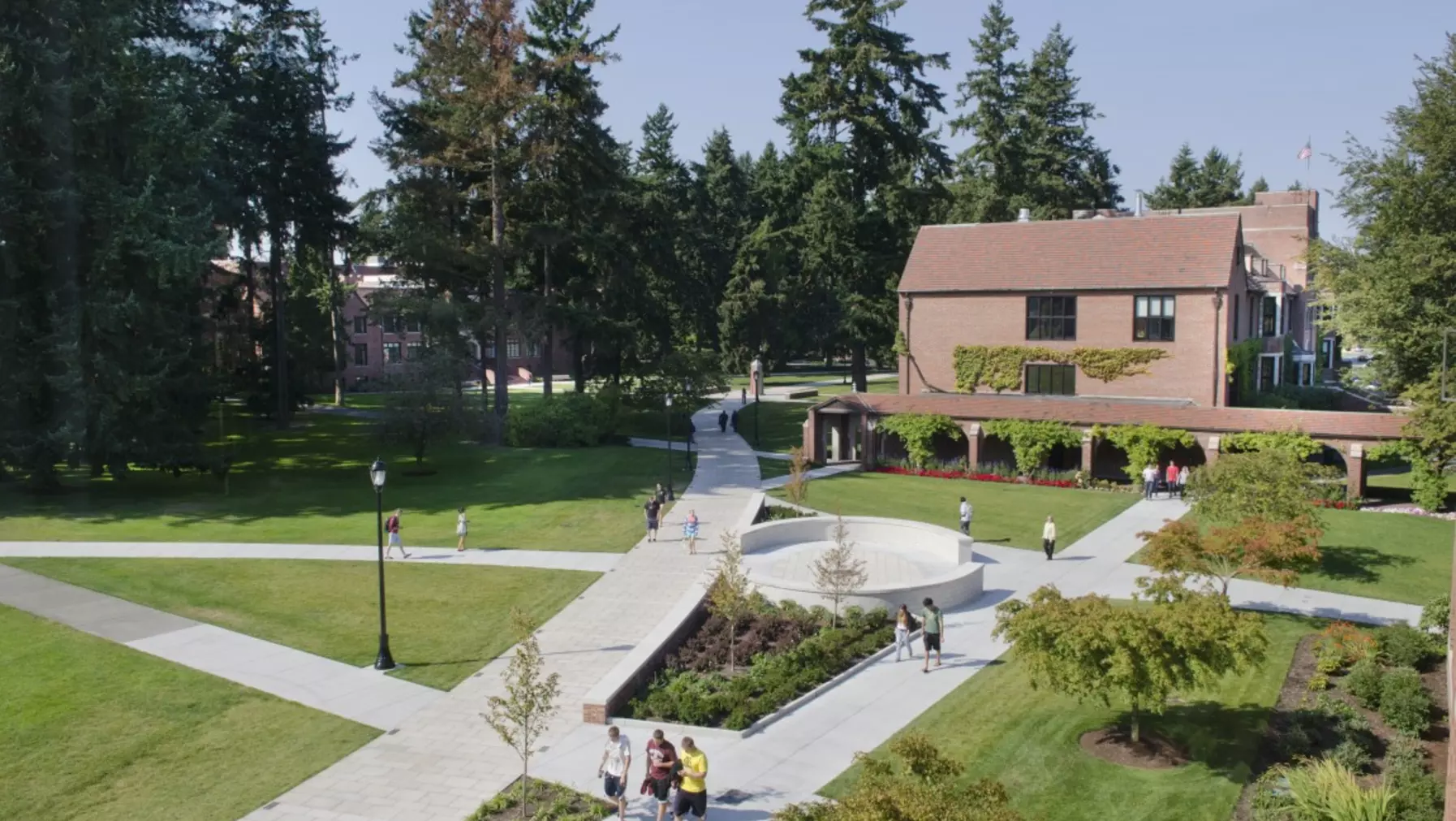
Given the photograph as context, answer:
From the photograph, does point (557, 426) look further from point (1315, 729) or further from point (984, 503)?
point (1315, 729)

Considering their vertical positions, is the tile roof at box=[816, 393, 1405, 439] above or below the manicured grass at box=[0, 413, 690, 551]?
above

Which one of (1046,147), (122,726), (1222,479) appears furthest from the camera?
(1046,147)

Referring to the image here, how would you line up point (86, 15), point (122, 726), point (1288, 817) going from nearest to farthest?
point (1288, 817) < point (122, 726) < point (86, 15)

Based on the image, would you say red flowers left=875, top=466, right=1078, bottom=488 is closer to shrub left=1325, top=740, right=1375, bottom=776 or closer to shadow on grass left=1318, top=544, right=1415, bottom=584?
shadow on grass left=1318, top=544, right=1415, bottom=584

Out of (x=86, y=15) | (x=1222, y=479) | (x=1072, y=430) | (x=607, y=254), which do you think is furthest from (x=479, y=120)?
(x=1222, y=479)

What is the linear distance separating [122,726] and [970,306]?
38.0m

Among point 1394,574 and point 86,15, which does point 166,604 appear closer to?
point 86,15

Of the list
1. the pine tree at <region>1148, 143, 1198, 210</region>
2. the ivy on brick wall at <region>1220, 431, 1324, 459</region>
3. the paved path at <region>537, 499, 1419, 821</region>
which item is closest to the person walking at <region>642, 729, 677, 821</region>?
the paved path at <region>537, 499, 1419, 821</region>

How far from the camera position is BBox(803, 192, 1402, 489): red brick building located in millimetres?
42594

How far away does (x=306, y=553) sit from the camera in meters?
29.3

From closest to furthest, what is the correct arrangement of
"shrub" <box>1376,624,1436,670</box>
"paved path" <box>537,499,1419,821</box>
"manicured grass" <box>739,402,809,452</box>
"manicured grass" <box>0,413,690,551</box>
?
1. "paved path" <box>537,499,1419,821</box>
2. "shrub" <box>1376,624,1436,670</box>
3. "manicured grass" <box>0,413,690,551</box>
4. "manicured grass" <box>739,402,809,452</box>

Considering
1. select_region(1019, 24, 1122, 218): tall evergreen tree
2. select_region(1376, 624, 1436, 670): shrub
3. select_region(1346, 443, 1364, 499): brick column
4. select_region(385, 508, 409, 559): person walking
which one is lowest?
select_region(1376, 624, 1436, 670): shrub

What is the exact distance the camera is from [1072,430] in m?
41.8

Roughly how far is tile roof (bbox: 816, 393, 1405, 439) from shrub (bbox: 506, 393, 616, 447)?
34.9 feet
